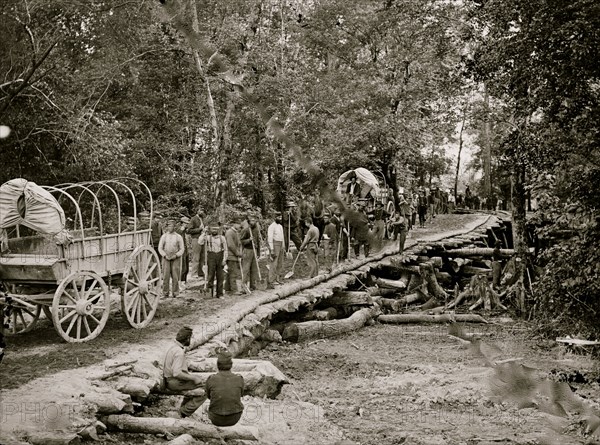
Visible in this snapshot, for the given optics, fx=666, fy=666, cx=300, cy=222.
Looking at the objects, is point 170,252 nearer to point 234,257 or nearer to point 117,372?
point 234,257

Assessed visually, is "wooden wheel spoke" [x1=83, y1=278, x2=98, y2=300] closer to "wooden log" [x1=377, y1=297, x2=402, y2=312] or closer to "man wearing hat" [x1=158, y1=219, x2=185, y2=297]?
"man wearing hat" [x1=158, y1=219, x2=185, y2=297]

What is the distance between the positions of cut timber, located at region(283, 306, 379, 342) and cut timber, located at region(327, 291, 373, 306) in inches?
37.8

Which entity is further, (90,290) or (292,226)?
(292,226)

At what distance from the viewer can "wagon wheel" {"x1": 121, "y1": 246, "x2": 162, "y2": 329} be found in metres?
11.8

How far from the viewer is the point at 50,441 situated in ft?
21.2

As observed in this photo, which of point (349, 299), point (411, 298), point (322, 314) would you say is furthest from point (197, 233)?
point (411, 298)

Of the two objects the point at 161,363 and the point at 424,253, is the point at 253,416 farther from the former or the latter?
the point at 424,253

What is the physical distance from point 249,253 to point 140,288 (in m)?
4.61

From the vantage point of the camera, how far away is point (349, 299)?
18.7 m

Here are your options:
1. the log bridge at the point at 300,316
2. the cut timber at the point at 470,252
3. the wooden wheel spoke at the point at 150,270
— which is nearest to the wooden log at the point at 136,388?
the log bridge at the point at 300,316

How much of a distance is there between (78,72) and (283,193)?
9.20 m

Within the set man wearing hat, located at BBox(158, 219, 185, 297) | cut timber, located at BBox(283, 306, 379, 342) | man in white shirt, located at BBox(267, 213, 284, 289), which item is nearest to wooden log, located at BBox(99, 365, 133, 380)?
man wearing hat, located at BBox(158, 219, 185, 297)

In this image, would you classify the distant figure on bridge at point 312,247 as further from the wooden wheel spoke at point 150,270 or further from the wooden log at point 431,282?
the wooden wheel spoke at point 150,270

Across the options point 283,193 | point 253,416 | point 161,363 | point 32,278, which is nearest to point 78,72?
point 283,193
